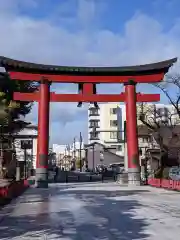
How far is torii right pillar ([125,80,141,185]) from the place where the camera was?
130 ft

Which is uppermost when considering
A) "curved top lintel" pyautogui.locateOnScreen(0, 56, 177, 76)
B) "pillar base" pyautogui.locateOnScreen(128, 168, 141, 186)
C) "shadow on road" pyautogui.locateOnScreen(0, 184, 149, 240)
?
"curved top lintel" pyautogui.locateOnScreen(0, 56, 177, 76)

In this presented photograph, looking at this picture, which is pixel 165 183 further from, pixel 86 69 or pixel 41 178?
pixel 86 69

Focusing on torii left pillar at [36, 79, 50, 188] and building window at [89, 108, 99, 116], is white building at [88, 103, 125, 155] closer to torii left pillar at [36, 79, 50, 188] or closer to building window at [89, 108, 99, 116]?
building window at [89, 108, 99, 116]

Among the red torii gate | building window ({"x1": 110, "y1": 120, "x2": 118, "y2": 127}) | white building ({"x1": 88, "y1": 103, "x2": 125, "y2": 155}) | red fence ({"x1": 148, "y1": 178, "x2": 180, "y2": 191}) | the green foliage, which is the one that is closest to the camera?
the green foliage

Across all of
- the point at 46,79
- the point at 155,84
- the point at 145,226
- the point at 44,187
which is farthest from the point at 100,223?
the point at 155,84

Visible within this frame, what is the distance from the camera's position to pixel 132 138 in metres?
40.1

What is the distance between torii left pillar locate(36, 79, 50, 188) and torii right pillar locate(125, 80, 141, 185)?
25.3ft

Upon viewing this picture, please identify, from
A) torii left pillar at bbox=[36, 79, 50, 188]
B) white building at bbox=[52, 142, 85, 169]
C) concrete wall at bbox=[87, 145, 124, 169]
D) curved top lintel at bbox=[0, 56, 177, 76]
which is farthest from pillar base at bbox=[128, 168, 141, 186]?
white building at bbox=[52, 142, 85, 169]

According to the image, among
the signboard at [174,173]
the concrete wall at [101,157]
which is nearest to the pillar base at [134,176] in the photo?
the signboard at [174,173]

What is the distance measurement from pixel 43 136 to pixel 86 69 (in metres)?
7.66

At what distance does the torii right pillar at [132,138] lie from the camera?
1565 inches

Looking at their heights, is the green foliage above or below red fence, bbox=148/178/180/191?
above

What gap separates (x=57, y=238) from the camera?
10.5 metres

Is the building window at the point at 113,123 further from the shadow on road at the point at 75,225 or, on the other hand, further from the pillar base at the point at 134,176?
the shadow on road at the point at 75,225
